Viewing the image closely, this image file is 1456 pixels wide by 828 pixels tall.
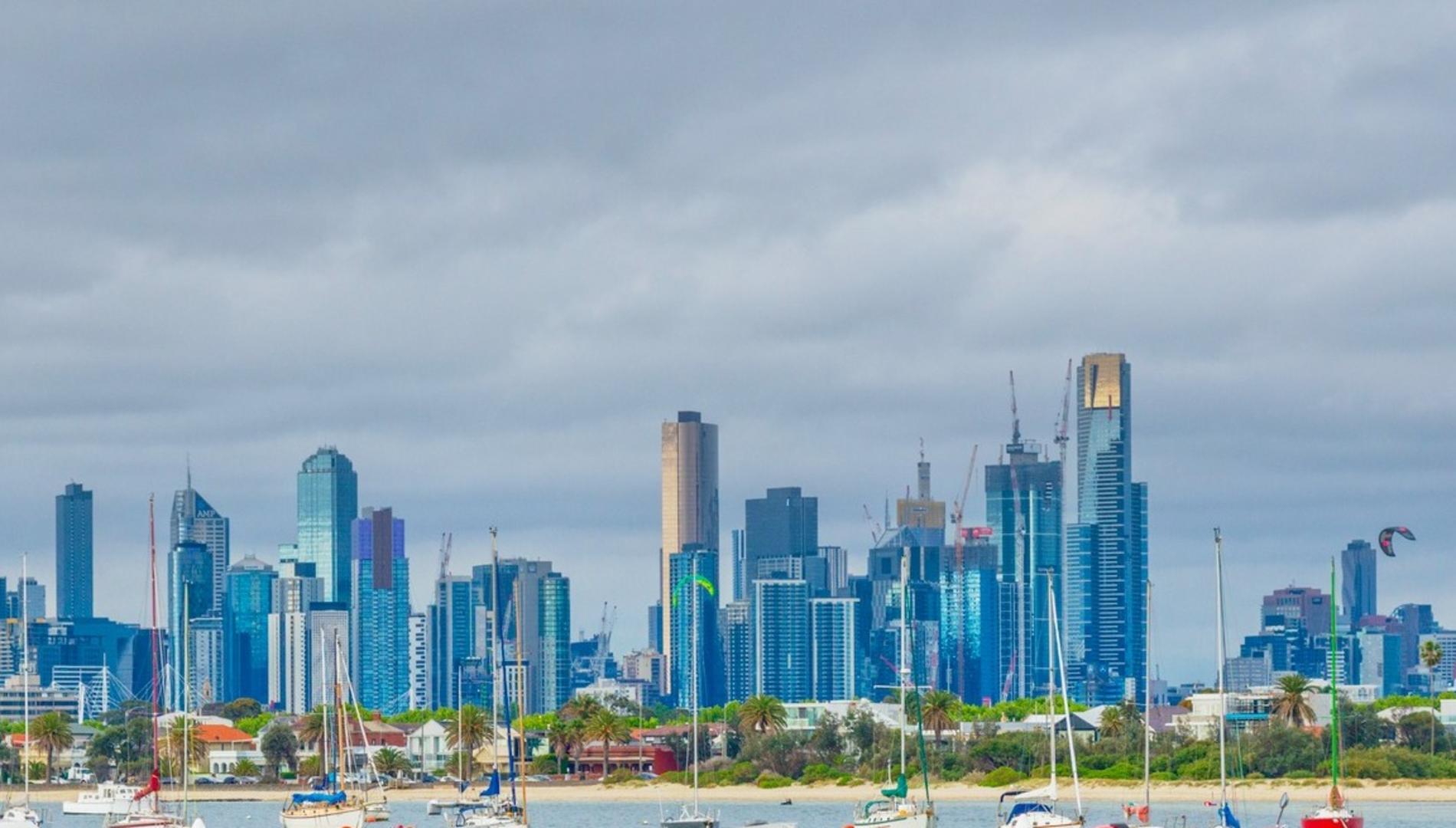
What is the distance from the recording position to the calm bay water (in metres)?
153

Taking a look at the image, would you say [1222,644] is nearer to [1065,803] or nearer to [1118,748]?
[1065,803]

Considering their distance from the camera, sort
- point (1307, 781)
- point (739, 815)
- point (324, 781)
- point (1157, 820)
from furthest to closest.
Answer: point (1307, 781) → point (739, 815) → point (324, 781) → point (1157, 820)

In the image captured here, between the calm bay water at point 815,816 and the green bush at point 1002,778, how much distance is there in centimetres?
838

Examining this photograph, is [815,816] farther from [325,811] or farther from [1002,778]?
[325,811]

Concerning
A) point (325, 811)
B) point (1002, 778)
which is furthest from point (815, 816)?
point (325, 811)

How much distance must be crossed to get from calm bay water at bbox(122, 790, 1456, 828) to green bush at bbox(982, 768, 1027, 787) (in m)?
8.38

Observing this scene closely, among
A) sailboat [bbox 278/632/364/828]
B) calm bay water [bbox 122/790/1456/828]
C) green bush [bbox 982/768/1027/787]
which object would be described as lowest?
calm bay water [bbox 122/790/1456/828]

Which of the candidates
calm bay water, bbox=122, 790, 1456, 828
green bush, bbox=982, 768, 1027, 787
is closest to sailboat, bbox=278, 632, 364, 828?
calm bay water, bbox=122, 790, 1456, 828

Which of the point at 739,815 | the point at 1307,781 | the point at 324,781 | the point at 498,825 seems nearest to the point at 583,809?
the point at 739,815

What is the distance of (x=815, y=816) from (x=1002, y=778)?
2777cm

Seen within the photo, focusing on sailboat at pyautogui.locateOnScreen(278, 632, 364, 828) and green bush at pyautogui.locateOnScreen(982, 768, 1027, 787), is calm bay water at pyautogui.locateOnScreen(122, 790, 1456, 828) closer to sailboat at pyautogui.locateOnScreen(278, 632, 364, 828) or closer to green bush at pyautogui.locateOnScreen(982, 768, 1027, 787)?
green bush at pyautogui.locateOnScreen(982, 768, 1027, 787)

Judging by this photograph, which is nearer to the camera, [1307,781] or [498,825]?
[498,825]

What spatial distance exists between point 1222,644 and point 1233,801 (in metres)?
56.8

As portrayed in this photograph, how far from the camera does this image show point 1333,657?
120 metres
